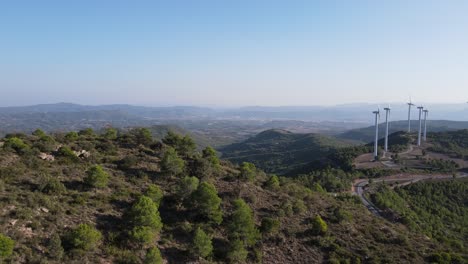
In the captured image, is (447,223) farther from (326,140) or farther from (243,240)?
(326,140)

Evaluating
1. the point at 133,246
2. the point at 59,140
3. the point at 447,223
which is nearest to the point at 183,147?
the point at 59,140

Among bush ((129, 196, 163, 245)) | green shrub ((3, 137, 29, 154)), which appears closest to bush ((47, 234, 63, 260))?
bush ((129, 196, 163, 245))

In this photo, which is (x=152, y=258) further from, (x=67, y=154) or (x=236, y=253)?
(x=67, y=154)

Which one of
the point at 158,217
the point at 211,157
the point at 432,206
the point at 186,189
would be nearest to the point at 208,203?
the point at 186,189

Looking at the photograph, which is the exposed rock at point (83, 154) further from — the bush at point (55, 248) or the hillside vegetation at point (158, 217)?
the bush at point (55, 248)

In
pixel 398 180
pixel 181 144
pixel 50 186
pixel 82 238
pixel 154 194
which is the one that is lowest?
pixel 398 180

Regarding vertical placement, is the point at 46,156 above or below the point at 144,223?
above
